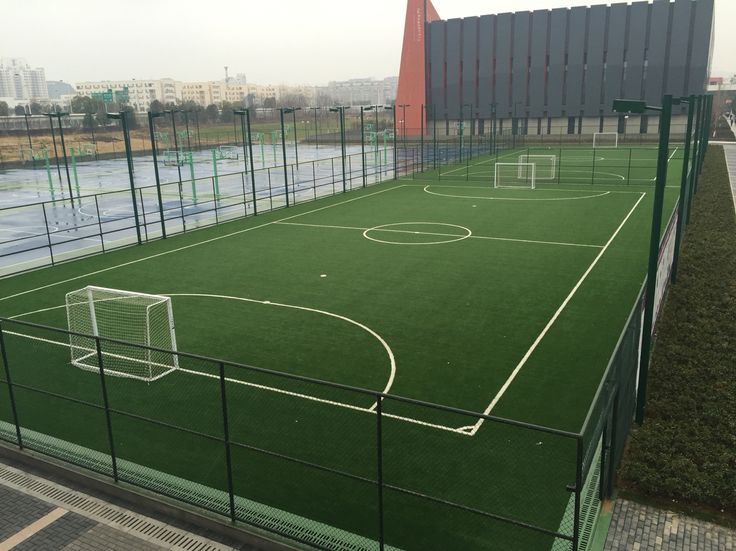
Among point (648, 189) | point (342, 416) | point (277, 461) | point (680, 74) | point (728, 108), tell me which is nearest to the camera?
point (277, 461)

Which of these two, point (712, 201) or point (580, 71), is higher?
point (580, 71)

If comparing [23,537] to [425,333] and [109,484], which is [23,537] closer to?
[109,484]

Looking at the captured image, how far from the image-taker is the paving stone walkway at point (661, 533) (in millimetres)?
6875

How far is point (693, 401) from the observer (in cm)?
1003

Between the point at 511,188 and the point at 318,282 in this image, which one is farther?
the point at 511,188

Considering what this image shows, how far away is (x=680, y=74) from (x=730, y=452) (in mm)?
68284

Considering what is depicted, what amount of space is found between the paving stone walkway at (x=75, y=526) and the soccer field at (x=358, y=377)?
1.75 ft

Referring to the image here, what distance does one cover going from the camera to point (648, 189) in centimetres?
3375

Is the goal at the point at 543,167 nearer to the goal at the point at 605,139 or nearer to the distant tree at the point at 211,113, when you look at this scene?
the goal at the point at 605,139

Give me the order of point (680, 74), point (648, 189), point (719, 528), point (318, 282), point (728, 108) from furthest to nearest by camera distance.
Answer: point (728, 108), point (680, 74), point (648, 189), point (318, 282), point (719, 528)

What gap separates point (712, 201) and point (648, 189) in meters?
4.66

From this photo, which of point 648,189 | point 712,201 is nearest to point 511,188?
point 648,189

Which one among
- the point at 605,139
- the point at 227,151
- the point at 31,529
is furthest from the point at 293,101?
the point at 31,529

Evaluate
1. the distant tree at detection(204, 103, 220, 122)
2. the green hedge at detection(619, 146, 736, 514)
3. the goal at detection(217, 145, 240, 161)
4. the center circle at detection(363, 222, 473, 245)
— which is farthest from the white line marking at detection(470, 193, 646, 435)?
the distant tree at detection(204, 103, 220, 122)
